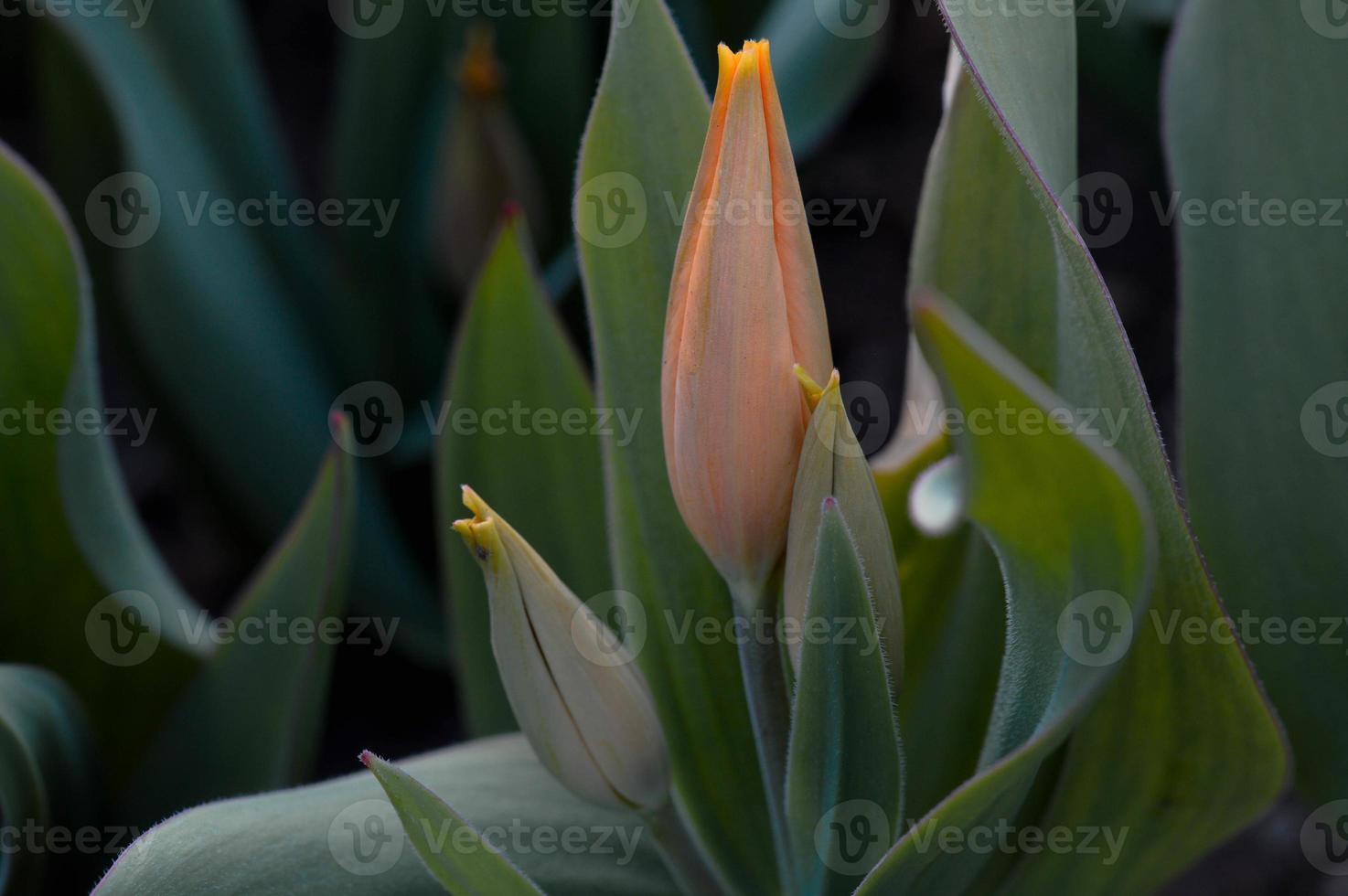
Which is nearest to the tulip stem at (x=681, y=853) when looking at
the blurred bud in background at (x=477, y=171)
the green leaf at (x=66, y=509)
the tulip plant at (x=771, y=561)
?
the tulip plant at (x=771, y=561)

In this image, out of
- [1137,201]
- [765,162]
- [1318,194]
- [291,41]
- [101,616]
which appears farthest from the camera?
[291,41]

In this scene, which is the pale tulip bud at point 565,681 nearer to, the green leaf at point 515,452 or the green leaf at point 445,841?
the green leaf at point 445,841

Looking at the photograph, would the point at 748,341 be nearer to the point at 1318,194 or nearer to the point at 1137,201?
the point at 1318,194

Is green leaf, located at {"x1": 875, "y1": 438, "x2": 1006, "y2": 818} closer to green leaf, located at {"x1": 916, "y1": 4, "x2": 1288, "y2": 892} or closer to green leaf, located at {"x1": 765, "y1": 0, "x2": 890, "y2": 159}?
green leaf, located at {"x1": 916, "y1": 4, "x2": 1288, "y2": 892}

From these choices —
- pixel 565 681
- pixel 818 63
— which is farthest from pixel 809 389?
pixel 818 63

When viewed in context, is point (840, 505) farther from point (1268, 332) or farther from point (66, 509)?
point (66, 509)

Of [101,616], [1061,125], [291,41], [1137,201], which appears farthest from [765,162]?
[291,41]
